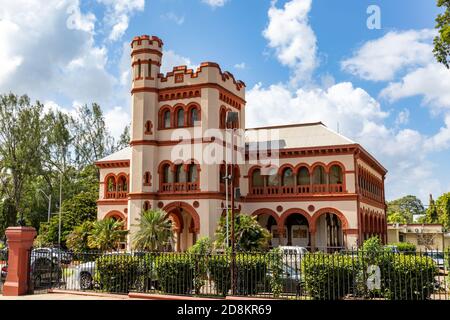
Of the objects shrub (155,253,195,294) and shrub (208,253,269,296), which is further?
shrub (155,253,195,294)

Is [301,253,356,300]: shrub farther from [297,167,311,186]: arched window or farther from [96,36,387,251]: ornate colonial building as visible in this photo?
[297,167,311,186]: arched window

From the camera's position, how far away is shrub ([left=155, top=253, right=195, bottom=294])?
53.8ft

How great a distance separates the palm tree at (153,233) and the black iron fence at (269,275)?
8.19 meters

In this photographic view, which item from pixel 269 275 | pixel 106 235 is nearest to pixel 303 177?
pixel 106 235

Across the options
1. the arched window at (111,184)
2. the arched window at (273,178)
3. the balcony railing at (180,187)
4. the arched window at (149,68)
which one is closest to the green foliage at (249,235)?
the balcony railing at (180,187)

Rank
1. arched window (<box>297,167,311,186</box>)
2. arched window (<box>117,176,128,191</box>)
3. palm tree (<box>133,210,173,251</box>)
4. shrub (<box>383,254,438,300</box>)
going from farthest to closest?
1. arched window (<box>117,176,128,191</box>)
2. arched window (<box>297,167,311,186</box>)
3. palm tree (<box>133,210,173,251</box>)
4. shrub (<box>383,254,438,300</box>)

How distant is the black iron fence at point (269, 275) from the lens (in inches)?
573

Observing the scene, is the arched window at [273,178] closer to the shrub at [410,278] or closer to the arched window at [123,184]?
the arched window at [123,184]

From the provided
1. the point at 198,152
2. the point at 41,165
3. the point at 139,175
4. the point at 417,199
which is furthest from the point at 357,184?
the point at 417,199

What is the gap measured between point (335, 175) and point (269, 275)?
1787 cm

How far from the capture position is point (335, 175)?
32.5 meters

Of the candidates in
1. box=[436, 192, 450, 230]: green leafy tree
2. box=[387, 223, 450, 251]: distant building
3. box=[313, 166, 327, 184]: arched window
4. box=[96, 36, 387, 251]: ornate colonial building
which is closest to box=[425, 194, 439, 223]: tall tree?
box=[436, 192, 450, 230]: green leafy tree

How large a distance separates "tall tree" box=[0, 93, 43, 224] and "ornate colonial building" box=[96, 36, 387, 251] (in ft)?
63.6
